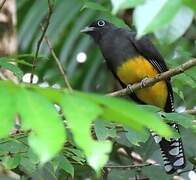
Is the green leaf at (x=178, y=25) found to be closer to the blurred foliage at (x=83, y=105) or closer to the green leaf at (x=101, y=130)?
the blurred foliage at (x=83, y=105)

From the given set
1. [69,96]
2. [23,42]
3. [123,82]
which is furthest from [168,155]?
[69,96]

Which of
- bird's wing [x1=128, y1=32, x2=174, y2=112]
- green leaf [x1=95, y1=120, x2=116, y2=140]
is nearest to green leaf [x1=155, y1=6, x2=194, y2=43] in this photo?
green leaf [x1=95, y1=120, x2=116, y2=140]

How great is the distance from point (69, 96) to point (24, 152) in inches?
50.7

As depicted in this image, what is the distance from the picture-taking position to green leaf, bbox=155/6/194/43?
1294mm

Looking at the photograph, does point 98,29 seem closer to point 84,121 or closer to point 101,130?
point 101,130

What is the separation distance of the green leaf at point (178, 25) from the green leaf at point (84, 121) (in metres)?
0.23

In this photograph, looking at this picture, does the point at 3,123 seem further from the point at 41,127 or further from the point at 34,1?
the point at 34,1

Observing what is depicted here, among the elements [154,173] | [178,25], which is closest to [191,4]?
[178,25]

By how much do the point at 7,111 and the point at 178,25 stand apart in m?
0.43

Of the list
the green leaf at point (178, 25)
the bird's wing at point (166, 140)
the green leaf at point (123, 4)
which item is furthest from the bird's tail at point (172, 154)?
the green leaf at point (123, 4)

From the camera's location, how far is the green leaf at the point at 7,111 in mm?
1234

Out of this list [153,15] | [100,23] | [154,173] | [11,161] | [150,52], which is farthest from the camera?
[100,23]

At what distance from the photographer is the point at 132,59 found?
16.5ft

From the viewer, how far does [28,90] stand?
1294 millimetres
